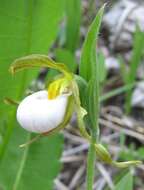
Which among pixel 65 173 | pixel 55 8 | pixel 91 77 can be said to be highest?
pixel 55 8

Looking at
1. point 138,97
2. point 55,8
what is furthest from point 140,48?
point 55,8

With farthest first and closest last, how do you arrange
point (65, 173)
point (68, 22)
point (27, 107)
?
point (68, 22) < point (65, 173) < point (27, 107)

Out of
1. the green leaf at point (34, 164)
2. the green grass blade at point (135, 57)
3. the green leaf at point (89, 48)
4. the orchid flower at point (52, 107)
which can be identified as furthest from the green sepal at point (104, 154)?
the green grass blade at point (135, 57)

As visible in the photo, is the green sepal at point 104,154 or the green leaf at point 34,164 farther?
the green leaf at point 34,164

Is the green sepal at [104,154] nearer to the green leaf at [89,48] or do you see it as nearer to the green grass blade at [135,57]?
the green leaf at [89,48]

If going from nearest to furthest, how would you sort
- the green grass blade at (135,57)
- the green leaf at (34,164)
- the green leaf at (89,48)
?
the green leaf at (89,48)
the green leaf at (34,164)
the green grass blade at (135,57)

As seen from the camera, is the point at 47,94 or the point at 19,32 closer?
the point at 47,94

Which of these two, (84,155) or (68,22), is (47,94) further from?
(68,22)
